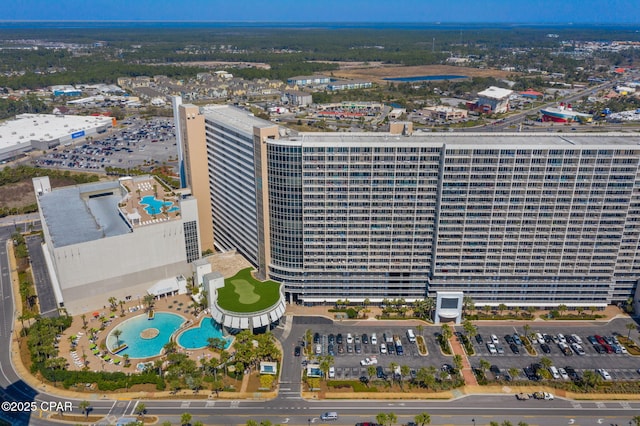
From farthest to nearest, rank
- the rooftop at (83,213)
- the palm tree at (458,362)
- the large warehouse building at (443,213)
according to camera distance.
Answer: the rooftop at (83,213), the large warehouse building at (443,213), the palm tree at (458,362)

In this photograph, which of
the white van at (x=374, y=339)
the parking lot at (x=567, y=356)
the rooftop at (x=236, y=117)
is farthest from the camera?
the rooftop at (x=236, y=117)

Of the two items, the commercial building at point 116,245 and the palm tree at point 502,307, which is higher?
the commercial building at point 116,245

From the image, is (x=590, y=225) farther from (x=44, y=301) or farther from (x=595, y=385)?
(x=44, y=301)

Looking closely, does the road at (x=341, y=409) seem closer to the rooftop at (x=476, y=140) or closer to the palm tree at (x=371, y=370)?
the palm tree at (x=371, y=370)

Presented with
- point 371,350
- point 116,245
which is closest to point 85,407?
point 116,245

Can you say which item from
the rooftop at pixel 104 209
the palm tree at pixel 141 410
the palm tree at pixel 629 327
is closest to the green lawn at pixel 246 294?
the rooftop at pixel 104 209

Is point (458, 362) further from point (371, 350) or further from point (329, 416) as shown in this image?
point (329, 416)

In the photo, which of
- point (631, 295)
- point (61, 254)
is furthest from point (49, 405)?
point (631, 295)

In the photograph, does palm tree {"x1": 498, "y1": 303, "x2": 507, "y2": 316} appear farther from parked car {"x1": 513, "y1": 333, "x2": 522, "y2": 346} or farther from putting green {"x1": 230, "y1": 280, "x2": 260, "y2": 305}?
putting green {"x1": 230, "y1": 280, "x2": 260, "y2": 305}

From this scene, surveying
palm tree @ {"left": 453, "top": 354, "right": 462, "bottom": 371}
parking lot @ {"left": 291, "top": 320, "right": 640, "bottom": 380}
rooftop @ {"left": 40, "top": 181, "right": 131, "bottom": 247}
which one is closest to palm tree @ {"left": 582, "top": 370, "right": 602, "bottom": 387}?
parking lot @ {"left": 291, "top": 320, "right": 640, "bottom": 380}
